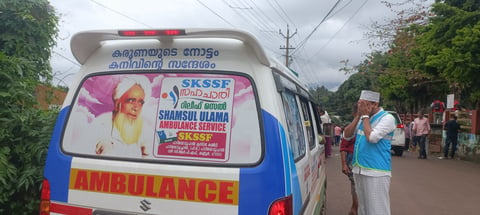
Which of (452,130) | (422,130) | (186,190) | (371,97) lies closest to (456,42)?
(452,130)

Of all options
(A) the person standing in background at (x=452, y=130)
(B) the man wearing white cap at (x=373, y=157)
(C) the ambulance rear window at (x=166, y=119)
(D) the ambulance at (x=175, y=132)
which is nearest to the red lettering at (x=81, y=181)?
(D) the ambulance at (x=175, y=132)

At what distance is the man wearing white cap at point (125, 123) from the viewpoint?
Answer: 8.41ft

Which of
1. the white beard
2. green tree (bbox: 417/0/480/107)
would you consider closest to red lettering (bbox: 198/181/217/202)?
the white beard

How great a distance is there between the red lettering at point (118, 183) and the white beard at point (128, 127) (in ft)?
0.73

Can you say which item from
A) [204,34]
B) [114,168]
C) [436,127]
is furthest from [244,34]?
[436,127]

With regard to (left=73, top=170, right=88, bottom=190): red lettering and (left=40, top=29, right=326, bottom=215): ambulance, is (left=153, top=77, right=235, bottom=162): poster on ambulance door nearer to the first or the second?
(left=40, top=29, right=326, bottom=215): ambulance

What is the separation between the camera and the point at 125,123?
2.60 meters

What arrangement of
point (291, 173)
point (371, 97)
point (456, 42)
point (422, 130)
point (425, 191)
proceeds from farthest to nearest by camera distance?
1. point (422, 130)
2. point (456, 42)
3. point (425, 191)
4. point (371, 97)
5. point (291, 173)

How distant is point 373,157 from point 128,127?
268 cm

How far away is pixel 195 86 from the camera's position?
2539 mm

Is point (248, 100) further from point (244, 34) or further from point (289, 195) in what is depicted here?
point (289, 195)

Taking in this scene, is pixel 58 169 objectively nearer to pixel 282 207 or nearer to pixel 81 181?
pixel 81 181

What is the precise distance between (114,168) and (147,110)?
1.36 ft

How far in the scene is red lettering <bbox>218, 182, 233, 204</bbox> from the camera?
2.29 meters
